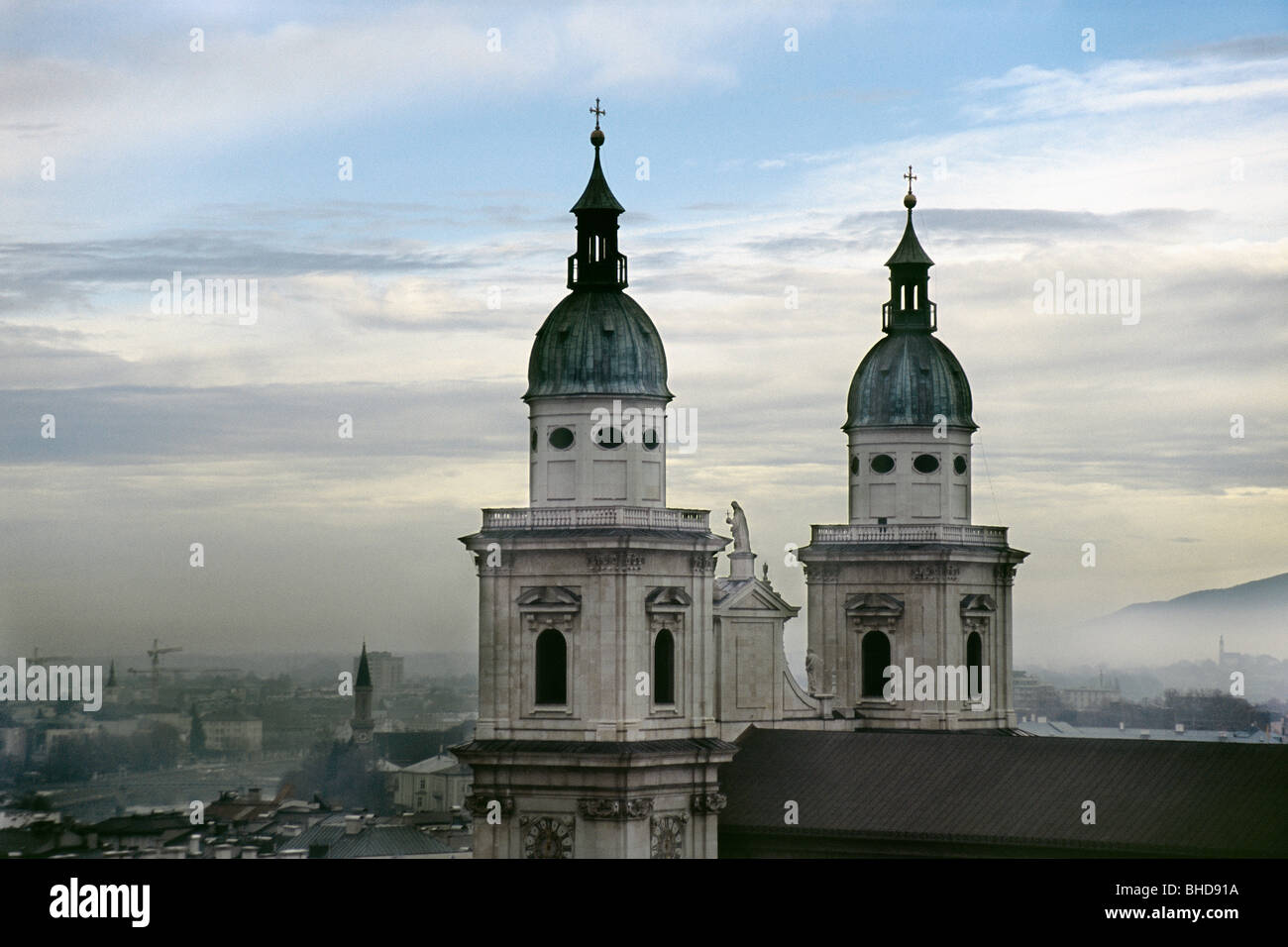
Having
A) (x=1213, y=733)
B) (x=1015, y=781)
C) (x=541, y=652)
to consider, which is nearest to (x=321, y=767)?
(x=541, y=652)

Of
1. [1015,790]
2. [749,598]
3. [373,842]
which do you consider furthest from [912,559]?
[373,842]

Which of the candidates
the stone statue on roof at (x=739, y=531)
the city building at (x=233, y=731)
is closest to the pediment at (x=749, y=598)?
the stone statue on roof at (x=739, y=531)

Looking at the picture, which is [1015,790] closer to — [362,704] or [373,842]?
[373,842]

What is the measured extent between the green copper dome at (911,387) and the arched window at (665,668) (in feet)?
63.2

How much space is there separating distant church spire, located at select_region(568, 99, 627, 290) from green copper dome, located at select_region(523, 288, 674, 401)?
37 cm

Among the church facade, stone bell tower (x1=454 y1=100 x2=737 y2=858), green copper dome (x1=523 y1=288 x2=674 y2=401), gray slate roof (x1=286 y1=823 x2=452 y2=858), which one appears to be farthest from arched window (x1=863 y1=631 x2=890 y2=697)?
green copper dome (x1=523 y1=288 x2=674 y2=401)

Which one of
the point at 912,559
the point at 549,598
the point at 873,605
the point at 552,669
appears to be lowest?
the point at 552,669

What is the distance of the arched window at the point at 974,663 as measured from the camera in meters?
108

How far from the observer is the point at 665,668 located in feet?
302

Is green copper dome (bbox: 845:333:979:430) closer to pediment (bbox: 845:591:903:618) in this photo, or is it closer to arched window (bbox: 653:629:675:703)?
pediment (bbox: 845:591:903:618)

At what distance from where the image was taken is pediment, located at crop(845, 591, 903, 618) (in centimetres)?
10738

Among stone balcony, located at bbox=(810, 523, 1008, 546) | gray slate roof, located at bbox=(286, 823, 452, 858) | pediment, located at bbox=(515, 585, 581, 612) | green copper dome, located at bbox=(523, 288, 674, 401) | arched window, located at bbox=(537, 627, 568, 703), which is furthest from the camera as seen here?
stone balcony, located at bbox=(810, 523, 1008, 546)

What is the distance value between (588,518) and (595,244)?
9406 millimetres
